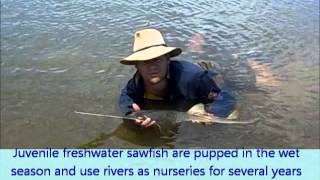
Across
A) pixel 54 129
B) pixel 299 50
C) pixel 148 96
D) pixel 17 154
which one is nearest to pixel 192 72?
pixel 148 96

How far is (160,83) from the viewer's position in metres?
3.71

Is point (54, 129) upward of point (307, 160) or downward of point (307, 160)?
downward

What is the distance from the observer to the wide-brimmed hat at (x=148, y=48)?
3.44 m

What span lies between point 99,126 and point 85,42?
73.9 inches

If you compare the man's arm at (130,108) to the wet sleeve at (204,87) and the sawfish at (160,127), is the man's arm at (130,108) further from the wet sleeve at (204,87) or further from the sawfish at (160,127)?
the wet sleeve at (204,87)

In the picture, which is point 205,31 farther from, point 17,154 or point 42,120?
point 17,154

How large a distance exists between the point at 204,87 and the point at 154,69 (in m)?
0.46

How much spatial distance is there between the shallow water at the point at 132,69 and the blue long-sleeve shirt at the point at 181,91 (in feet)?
0.50

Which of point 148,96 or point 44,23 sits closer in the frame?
point 148,96

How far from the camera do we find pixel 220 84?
4.45 m
